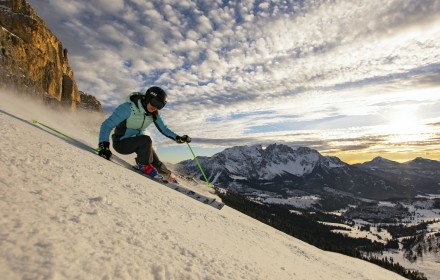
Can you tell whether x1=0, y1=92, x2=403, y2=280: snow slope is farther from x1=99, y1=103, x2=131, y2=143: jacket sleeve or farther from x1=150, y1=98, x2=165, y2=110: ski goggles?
x1=150, y1=98, x2=165, y2=110: ski goggles

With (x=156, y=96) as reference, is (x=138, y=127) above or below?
below

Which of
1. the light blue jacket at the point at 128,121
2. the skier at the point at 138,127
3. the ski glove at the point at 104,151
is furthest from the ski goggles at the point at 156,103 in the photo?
the ski glove at the point at 104,151

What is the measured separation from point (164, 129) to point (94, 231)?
8688mm

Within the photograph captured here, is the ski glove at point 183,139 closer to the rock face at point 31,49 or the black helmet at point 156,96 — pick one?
the black helmet at point 156,96

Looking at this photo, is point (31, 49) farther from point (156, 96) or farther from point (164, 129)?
point (156, 96)

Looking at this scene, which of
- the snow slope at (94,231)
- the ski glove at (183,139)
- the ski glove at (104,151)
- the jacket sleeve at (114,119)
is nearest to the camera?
the snow slope at (94,231)

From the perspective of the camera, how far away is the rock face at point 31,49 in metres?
44.7

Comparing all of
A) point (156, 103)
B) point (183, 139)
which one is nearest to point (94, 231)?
point (156, 103)

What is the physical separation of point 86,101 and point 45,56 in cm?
2060

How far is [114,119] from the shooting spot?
1031 cm

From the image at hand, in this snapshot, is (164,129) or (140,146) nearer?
(140,146)

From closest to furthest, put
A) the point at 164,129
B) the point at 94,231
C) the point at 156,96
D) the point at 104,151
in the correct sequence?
the point at 94,231 → the point at 104,151 → the point at 156,96 → the point at 164,129

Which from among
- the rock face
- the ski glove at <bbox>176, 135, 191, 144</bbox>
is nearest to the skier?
the ski glove at <bbox>176, 135, 191, 144</bbox>

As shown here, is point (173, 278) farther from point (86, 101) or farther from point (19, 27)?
point (86, 101)
